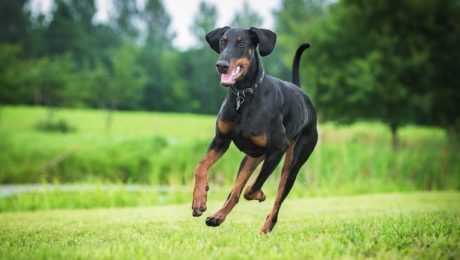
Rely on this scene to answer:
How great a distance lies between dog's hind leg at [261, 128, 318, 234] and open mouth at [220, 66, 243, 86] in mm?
1220

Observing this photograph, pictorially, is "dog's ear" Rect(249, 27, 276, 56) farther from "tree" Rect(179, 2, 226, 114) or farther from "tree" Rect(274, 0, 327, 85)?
"tree" Rect(274, 0, 327, 85)

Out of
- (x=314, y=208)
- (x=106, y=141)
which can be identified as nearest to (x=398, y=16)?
(x=106, y=141)

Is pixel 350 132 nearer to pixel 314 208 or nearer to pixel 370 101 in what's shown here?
pixel 370 101

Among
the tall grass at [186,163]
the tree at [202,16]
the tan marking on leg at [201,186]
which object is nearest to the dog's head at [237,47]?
the tan marking on leg at [201,186]

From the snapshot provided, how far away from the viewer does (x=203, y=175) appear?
4.39 meters

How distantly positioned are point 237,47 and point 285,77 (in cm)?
2844

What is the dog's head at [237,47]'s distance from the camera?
4.29 metres

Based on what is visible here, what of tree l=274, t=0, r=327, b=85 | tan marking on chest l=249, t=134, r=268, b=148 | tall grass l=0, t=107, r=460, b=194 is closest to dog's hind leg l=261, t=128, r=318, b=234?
tan marking on chest l=249, t=134, r=268, b=148

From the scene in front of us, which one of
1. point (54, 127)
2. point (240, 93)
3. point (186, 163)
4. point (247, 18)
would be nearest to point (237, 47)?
point (240, 93)

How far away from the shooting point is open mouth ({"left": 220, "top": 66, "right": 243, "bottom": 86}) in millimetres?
4273

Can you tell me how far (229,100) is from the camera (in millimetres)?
4586

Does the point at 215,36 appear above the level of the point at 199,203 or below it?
above

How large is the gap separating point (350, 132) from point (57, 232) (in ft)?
81.3

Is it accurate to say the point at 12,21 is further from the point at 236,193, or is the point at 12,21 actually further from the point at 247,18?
the point at 236,193
